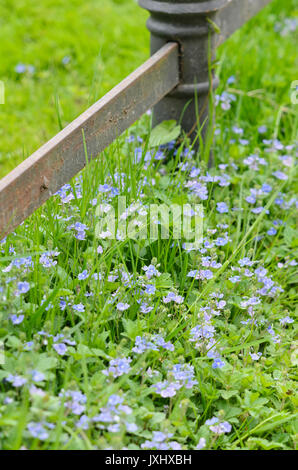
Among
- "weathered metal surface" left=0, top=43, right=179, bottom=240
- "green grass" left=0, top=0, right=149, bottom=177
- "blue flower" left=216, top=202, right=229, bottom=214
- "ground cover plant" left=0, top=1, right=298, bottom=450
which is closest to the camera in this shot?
"ground cover plant" left=0, top=1, right=298, bottom=450

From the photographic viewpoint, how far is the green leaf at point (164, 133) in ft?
9.01

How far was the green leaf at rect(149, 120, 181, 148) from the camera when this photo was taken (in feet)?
9.01

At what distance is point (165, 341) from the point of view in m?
1.97

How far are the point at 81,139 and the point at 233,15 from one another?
1.27 m

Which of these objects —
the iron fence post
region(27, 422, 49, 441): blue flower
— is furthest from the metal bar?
region(27, 422, 49, 441): blue flower

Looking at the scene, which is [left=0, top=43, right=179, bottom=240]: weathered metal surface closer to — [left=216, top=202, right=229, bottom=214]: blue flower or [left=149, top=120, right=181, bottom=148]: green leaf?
[left=149, top=120, right=181, bottom=148]: green leaf

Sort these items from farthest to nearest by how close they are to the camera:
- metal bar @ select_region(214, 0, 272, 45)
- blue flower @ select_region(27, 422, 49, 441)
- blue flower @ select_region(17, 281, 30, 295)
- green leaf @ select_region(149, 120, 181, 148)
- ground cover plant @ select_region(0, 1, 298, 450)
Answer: metal bar @ select_region(214, 0, 272, 45), green leaf @ select_region(149, 120, 181, 148), blue flower @ select_region(17, 281, 30, 295), ground cover plant @ select_region(0, 1, 298, 450), blue flower @ select_region(27, 422, 49, 441)

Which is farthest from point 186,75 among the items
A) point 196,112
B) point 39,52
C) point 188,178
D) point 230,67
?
point 39,52

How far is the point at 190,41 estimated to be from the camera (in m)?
2.66

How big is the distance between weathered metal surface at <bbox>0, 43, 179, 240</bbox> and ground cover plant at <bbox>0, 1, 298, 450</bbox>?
12cm

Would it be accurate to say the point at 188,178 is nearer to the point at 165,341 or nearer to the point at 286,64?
the point at 165,341

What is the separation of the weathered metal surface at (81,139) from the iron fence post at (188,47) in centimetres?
5

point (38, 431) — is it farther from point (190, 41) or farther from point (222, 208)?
point (190, 41)

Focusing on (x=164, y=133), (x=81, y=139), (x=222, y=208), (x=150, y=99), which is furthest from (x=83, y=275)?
(x=164, y=133)
